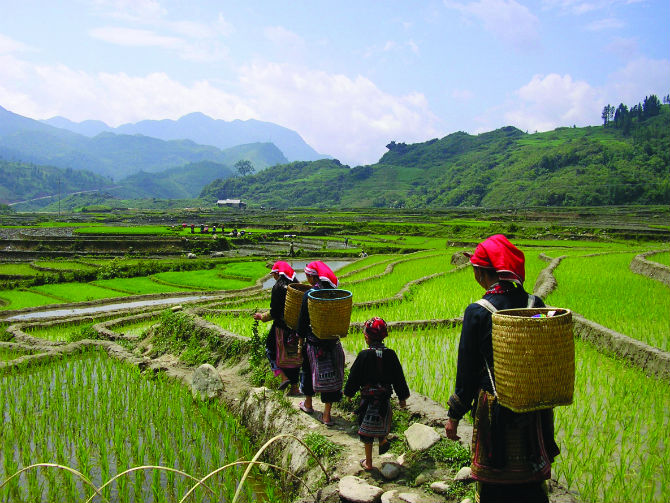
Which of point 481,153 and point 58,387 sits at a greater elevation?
point 481,153

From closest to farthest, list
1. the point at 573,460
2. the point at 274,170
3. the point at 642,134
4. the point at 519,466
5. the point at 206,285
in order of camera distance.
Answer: the point at 519,466
the point at 573,460
the point at 206,285
the point at 642,134
the point at 274,170

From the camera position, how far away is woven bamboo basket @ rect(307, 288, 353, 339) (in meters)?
4.95

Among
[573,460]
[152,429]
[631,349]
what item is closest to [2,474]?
[152,429]

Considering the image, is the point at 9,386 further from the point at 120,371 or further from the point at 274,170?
the point at 274,170

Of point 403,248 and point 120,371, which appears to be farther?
point 403,248

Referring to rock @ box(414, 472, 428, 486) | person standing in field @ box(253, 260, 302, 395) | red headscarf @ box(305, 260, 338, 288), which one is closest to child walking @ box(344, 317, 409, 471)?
rock @ box(414, 472, 428, 486)

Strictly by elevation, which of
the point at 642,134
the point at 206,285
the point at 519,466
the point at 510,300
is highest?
the point at 642,134

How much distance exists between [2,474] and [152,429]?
157 centimetres

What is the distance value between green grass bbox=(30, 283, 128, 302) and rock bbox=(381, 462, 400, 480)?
15.6 meters

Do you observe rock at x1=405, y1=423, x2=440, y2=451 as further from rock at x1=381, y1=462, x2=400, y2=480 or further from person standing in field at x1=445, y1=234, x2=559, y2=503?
person standing in field at x1=445, y1=234, x2=559, y2=503

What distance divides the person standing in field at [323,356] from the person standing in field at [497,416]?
229 centimetres

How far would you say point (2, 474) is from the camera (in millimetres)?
5012

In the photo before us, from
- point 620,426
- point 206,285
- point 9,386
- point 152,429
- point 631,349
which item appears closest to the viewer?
point 620,426

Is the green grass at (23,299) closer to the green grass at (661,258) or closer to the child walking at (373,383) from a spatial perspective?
the child walking at (373,383)
